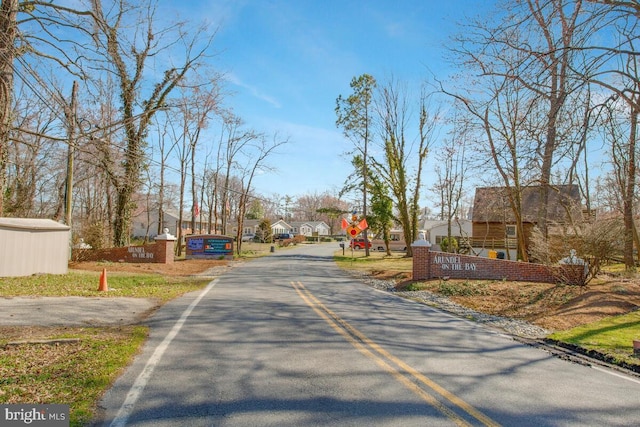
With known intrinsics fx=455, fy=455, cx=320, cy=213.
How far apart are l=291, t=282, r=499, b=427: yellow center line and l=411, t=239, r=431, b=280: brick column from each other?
801cm

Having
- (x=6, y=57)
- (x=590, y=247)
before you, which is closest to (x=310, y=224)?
(x=590, y=247)

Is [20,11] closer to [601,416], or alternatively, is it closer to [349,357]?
[349,357]

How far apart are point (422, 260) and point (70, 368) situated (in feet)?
45.6

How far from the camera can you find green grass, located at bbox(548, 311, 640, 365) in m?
7.29

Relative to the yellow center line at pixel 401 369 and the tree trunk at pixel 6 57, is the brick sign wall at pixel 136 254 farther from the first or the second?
the yellow center line at pixel 401 369

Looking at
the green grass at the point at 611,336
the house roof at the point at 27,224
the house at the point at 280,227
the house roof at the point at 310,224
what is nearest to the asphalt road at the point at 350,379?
the green grass at the point at 611,336

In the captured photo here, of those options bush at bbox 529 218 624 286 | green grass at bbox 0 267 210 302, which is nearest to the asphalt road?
green grass at bbox 0 267 210 302

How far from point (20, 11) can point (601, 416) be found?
14821 mm

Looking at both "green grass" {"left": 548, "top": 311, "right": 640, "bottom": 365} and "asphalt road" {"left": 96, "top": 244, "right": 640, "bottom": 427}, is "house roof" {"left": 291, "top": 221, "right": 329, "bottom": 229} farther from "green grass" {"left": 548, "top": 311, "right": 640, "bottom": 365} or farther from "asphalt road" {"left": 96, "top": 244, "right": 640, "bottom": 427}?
"asphalt road" {"left": 96, "top": 244, "right": 640, "bottom": 427}

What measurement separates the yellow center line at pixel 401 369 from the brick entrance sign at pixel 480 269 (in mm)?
8050

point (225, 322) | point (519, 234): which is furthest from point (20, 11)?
point (519, 234)

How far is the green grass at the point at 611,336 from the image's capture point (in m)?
7.29

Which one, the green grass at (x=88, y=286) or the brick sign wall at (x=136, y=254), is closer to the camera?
the green grass at (x=88, y=286)

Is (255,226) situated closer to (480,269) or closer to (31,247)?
(31,247)
